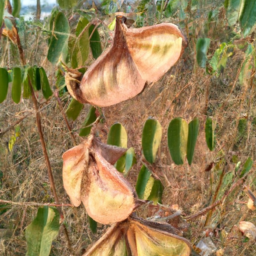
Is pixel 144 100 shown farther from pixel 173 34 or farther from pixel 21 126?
pixel 173 34

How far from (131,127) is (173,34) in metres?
1.56

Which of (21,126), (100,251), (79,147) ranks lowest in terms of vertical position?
(21,126)

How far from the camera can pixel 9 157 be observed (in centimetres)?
211

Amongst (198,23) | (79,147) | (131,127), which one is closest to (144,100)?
(131,127)

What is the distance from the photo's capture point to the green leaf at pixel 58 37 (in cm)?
59

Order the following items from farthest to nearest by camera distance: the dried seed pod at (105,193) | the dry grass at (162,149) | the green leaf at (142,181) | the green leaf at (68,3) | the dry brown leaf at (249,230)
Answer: the dry grass at (162,149) → the dry brown leaf at (249,230) → the green leaf at (142,181) → the green leaf at (68,3) → the dried seed pod at (105,193)

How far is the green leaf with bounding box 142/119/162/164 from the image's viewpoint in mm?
641

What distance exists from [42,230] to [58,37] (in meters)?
0.29

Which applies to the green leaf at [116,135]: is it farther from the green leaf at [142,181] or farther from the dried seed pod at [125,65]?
the dried seed pod at [125,65]

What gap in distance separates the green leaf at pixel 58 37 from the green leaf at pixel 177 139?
20 cm

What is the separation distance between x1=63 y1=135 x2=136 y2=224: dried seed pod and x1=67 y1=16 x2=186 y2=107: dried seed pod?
52 mm

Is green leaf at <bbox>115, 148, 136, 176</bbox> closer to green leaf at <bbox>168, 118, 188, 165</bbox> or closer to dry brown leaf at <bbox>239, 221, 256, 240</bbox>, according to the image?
green leaf at <bbox>168, 118, 188, 165</bbox>

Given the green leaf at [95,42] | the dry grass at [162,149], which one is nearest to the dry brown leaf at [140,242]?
the green leaf at [95,42]

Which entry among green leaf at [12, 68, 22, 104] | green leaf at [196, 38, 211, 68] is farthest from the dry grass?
green leaf at [12, 68, 22, 104]
